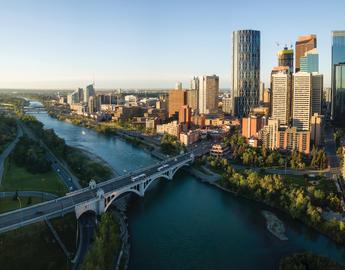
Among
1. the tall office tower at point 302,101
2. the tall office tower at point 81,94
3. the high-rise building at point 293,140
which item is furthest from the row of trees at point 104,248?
the tall office tower at point 81,94

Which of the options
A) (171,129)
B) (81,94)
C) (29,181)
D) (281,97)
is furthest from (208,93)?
(81,94)

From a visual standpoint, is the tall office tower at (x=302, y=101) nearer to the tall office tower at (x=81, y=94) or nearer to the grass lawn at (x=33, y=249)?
the grass lawn at (x=33, y=249)

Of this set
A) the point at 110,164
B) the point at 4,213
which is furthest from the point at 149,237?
the point at 110,164

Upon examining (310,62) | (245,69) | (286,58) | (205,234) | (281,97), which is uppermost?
(286,58)

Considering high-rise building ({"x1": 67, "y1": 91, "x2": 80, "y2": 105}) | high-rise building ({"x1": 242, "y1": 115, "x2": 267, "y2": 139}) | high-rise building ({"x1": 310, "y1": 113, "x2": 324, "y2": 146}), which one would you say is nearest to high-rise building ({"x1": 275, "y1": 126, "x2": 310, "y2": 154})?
high-rise building ({"x1": 310, "y1": 113, "x2": 324, "y2": 146})

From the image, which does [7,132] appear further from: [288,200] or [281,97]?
[288,200]
